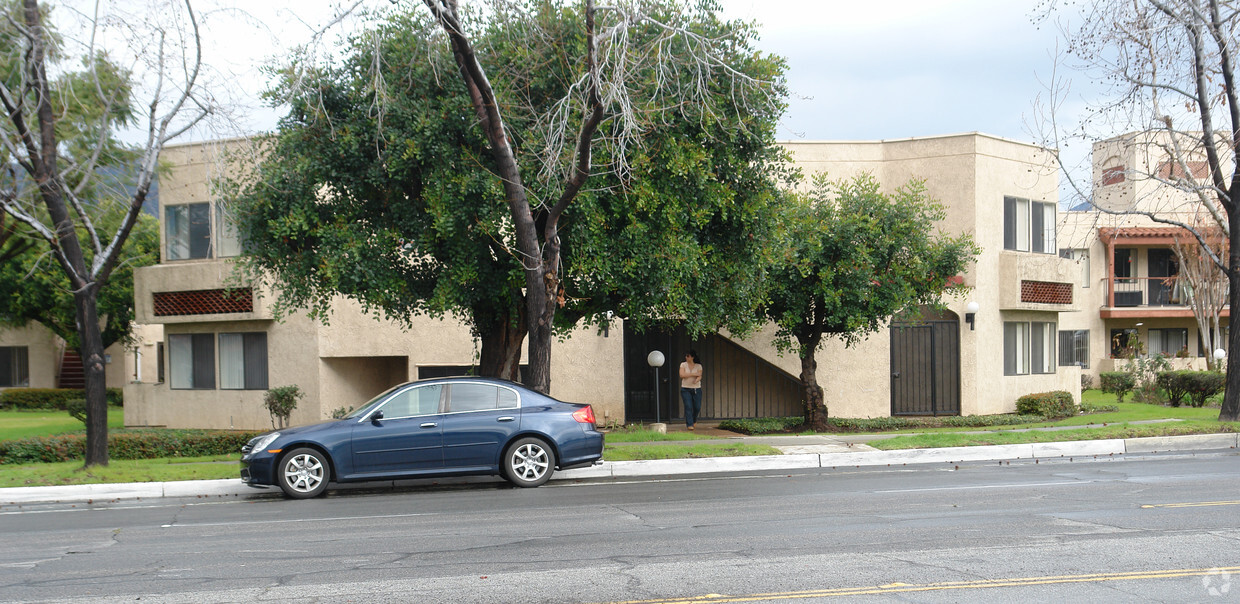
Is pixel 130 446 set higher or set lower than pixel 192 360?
lower

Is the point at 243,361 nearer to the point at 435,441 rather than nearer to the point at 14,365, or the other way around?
the point at 435,441

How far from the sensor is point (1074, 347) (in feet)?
114

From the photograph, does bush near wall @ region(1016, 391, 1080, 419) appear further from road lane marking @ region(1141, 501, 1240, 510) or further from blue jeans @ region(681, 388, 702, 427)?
road lane marking @ region(1141, 501, 1240, 510)

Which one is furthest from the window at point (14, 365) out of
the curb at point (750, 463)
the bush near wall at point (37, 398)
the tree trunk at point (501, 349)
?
the tree trunk at point (501, 349)

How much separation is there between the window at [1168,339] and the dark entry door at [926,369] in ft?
61.3

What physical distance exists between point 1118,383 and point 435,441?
2219cm

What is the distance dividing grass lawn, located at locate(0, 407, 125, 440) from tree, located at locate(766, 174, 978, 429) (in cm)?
1560

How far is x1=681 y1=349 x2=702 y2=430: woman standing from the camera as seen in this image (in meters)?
18.9

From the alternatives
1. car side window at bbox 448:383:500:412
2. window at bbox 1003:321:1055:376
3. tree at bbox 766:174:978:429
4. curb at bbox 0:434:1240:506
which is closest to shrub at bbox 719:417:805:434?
tree at bbox 766:174:978:429

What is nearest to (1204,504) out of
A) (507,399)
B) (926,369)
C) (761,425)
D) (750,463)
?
(750,463)

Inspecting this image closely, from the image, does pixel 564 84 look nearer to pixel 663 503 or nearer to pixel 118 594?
pixel 663 503

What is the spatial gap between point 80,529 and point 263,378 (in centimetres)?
1262

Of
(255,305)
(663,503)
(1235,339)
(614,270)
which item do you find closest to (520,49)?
(614,270)

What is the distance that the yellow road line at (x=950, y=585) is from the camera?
5.84 m
